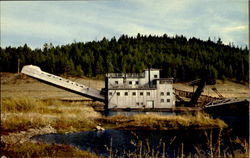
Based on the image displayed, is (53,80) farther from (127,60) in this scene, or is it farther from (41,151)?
(41,151)

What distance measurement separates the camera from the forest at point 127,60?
3788 centimetres

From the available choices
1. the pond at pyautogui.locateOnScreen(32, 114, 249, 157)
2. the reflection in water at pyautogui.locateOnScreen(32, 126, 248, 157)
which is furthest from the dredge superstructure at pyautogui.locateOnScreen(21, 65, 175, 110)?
the reflection in water at pyautogui.locateOnScreen(32, 126, 248, 157)

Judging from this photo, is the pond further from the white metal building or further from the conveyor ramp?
the conveyor ramp

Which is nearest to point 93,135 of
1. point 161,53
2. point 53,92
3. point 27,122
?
point 27,122

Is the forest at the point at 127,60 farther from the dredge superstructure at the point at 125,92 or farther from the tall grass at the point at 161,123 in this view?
the tall grass at the point at 161,123

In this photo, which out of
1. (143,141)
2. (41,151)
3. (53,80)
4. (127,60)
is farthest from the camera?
(127,60)

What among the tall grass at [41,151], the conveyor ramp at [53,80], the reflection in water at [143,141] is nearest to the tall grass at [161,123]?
the reflection in water at [143,141]

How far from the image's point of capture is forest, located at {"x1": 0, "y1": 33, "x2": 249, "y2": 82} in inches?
1491

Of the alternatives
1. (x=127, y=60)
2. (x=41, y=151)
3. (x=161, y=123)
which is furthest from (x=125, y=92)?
(x=41, y=151)

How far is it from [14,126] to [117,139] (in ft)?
16.6

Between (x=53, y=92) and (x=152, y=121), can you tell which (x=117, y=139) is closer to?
(x=152, y=121)

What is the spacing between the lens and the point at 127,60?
45219mm

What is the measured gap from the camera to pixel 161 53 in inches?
1453

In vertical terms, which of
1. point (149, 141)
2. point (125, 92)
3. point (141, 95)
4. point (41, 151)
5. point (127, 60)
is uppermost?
point (127, 60)
